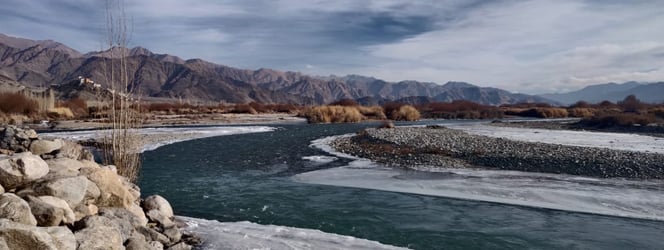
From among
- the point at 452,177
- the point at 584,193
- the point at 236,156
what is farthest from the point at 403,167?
the point at 236,156

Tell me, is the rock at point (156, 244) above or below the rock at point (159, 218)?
below

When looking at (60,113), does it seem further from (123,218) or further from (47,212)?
(47,212)

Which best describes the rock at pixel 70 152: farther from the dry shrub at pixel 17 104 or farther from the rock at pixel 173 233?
the dry shrub at pixel 17 104

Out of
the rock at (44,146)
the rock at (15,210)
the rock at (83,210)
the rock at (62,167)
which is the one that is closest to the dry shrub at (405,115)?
the rock at (44,146)

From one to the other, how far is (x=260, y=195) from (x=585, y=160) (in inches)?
486

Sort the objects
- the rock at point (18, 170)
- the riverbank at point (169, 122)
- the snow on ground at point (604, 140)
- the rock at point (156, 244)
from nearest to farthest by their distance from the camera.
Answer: the rock at point (18, 170) < the rock at point (156, 244) < the snow on ground at point (604, 140) < the riverbank at point (169, 122)

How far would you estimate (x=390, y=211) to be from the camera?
388 inches

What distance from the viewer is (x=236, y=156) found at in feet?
66.6

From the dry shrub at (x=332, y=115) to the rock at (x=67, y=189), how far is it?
48763mm

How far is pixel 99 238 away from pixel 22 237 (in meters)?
1.08

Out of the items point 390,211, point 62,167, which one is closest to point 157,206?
point 62,167

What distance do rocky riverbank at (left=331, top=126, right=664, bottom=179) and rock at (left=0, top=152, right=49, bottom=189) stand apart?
12.5 metres

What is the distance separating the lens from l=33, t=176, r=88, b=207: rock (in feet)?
20.0

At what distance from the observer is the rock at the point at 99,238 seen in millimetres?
5203
